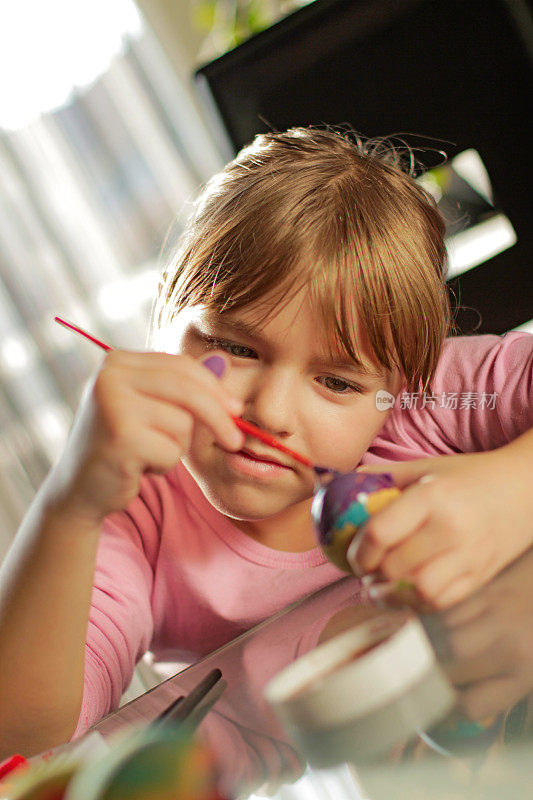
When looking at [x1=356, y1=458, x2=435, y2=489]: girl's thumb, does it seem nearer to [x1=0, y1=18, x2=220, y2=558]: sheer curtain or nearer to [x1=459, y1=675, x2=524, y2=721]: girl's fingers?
[x1=459, y1=675, x2=524, y2=721]: girl's fingers

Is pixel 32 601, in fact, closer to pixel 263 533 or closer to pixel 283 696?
pixel 283 696

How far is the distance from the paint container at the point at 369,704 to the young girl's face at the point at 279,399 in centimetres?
29

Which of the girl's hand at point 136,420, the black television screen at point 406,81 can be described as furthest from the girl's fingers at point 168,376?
the black television screen at point 406,81

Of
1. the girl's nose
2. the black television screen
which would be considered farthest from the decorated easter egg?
the black television screen

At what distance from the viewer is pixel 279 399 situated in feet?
2.20

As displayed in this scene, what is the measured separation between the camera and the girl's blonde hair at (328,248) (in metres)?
0.70

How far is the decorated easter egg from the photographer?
0.52 m

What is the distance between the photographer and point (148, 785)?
310 mm

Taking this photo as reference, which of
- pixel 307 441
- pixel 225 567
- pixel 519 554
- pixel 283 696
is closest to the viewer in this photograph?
pixel 283 696

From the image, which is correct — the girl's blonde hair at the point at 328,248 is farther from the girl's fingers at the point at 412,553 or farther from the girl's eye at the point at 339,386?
the girl's fingers at the point at 412,553

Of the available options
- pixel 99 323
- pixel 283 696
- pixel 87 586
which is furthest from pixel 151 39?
pixel 283 696

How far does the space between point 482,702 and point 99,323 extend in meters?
1.83

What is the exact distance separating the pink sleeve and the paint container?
29 centimetres

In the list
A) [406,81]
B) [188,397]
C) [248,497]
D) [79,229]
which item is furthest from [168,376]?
[79,229]
